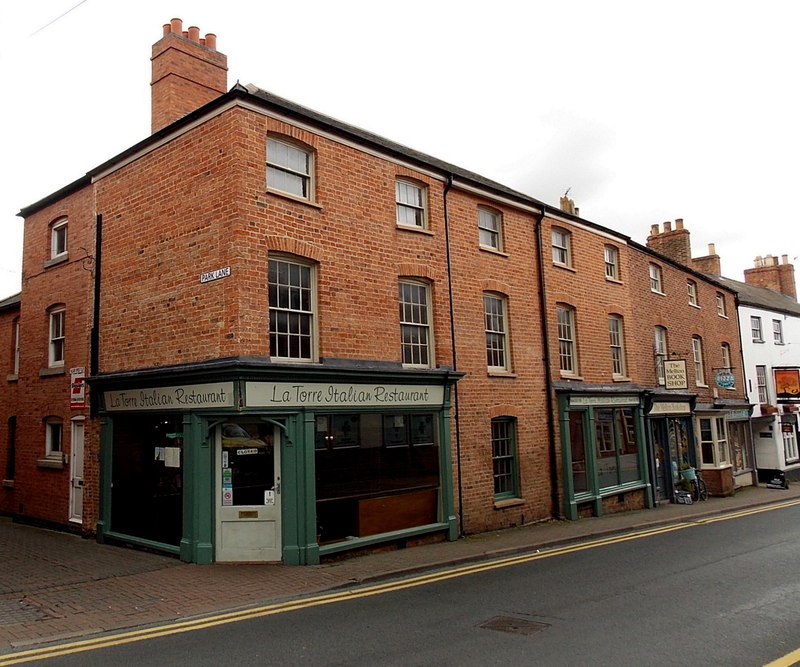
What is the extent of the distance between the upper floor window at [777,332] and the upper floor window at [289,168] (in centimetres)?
2789

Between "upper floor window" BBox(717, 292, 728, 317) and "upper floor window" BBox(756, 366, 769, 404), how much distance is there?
3.91 m

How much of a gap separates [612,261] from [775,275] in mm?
24263

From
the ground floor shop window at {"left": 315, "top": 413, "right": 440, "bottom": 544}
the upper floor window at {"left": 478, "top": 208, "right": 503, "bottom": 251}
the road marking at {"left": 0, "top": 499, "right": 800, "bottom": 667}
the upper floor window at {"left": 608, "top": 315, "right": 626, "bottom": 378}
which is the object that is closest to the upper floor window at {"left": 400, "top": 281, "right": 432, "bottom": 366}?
the ground floor shop window at {"left": 315, "top": 413, "right": 440, "bottom": 544}

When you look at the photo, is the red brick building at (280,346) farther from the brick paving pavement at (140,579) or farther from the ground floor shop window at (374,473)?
the brick paving pavement at (140,579)

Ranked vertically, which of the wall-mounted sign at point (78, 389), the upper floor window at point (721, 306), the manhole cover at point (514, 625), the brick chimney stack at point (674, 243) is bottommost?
the manhole cover at point (514, 625)

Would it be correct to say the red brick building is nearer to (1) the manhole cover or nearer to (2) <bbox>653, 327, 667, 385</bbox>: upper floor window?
(1) the manhole cover

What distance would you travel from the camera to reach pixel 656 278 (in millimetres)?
23797

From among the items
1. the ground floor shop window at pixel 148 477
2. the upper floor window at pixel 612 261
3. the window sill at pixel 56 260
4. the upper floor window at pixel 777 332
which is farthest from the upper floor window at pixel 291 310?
the upper floor window at pixel 777 332

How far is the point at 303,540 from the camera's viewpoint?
36.2 ft

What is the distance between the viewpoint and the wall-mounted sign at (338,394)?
1094 centimetres

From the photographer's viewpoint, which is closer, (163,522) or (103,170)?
(163,522)

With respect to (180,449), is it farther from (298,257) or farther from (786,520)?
(786,520)

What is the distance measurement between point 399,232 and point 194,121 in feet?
15.3

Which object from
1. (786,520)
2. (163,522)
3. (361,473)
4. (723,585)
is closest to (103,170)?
(163,522)
